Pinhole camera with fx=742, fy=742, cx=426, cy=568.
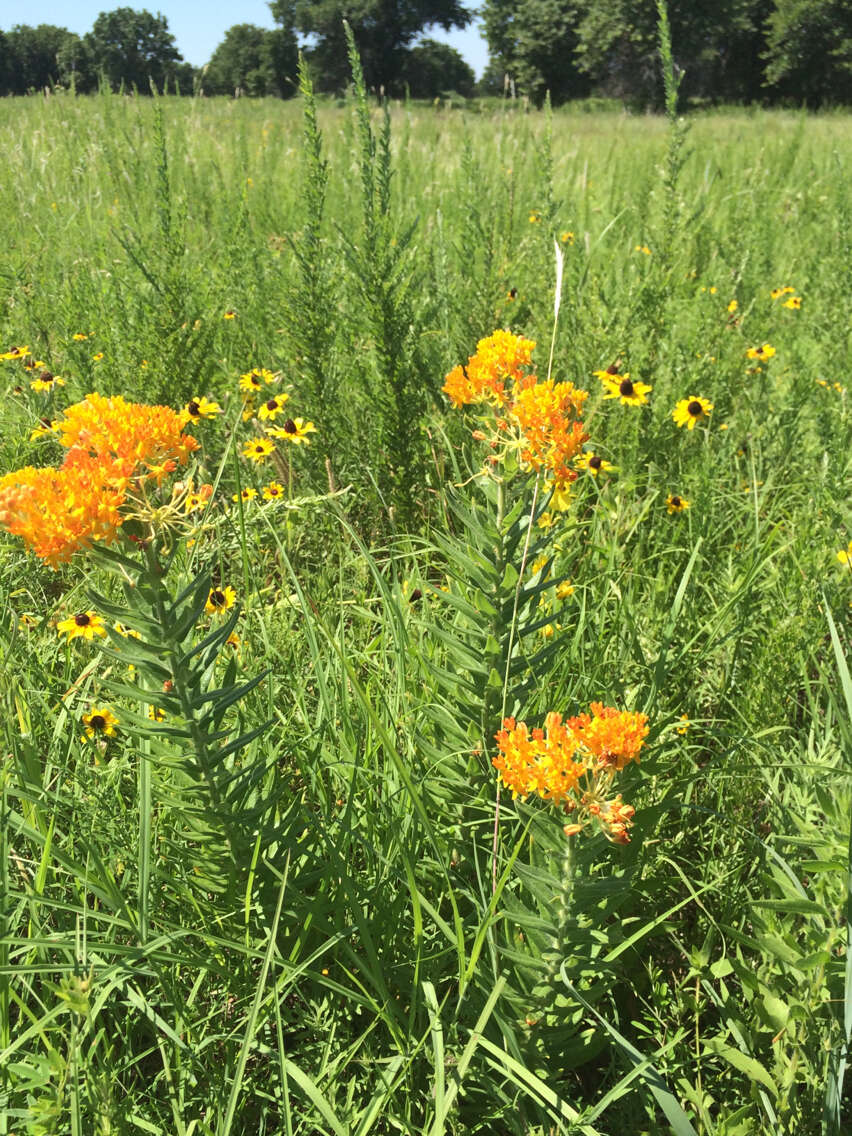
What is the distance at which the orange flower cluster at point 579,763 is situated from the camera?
2.92 ft

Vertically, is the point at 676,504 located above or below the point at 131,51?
below

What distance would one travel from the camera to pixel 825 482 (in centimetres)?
199

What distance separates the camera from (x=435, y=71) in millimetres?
43062

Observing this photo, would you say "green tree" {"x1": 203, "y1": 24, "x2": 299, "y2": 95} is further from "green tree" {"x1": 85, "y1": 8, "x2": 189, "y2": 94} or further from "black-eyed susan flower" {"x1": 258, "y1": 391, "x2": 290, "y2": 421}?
"black-eyed susan flower" {"x1": 258, "y1": 391, "x2": 290, "y2": 421}

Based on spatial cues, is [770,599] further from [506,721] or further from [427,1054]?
[427,1054]

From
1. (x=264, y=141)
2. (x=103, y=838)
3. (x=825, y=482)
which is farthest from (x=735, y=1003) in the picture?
(x=264, y=141)

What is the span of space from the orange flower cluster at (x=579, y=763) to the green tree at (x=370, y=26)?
43.6m

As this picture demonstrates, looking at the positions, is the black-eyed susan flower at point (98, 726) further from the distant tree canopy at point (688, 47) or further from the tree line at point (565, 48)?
the distant tree canopy at point (688, 47)

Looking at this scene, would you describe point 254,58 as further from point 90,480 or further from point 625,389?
point 90,480

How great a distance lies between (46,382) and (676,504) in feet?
7.59

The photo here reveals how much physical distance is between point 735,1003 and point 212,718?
3.20 ft

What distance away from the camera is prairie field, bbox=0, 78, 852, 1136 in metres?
0.99

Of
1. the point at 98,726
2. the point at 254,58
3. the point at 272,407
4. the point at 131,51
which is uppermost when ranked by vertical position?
the point at 254,58

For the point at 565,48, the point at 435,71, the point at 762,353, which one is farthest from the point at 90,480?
the point at 565,48
